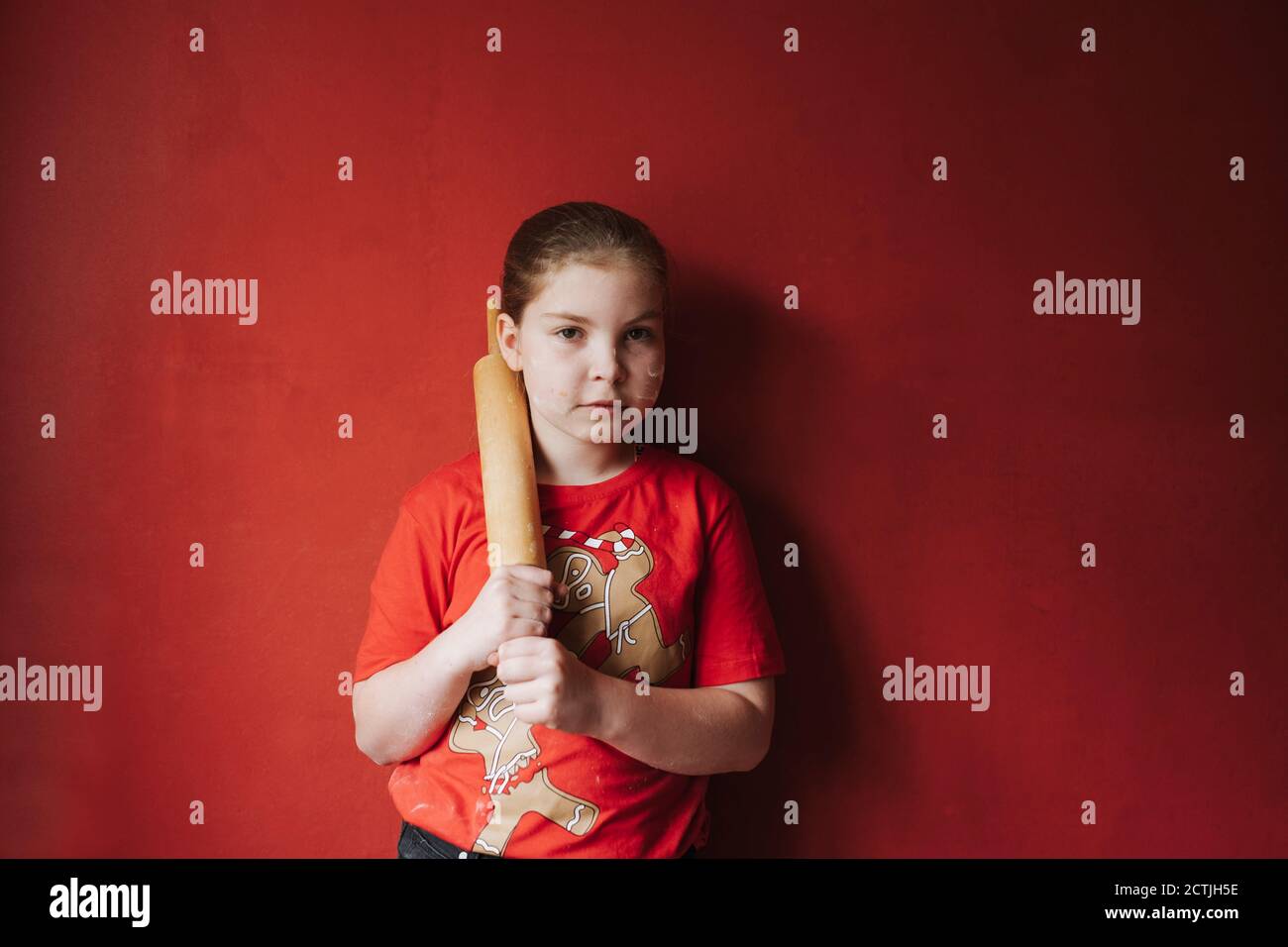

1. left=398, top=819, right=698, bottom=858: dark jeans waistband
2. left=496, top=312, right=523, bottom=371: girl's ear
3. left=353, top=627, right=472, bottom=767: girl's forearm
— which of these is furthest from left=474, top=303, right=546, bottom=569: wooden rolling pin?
left=398, top=819, right=698, bottom=858: dark jeans waistband

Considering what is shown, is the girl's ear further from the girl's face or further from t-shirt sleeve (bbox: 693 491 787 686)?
t-shirt sleeve (bbox: 693 491 787 686)

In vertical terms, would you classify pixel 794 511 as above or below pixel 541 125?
below

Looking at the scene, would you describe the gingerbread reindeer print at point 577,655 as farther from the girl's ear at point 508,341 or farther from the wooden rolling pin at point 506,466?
the girl's ear at point 508,341

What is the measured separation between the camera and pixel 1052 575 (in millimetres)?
1280

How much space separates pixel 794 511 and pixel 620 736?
44 cm

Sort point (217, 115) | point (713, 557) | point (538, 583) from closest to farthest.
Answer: point (538, 583) → point (713, 557) → point (217, 115)

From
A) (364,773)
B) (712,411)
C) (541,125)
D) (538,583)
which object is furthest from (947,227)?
(364,773)

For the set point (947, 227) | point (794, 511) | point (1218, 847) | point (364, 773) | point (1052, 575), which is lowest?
point (1218, 847)

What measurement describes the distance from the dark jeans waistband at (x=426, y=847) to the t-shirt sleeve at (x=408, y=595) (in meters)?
0.21

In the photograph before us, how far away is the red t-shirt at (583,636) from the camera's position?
1006mm

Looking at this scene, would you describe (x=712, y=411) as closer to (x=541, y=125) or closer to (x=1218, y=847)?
(x=541, y=125)

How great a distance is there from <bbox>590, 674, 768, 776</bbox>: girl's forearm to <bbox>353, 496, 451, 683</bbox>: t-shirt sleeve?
23 centimetres

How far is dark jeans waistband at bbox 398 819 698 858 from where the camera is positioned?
1019 mm
